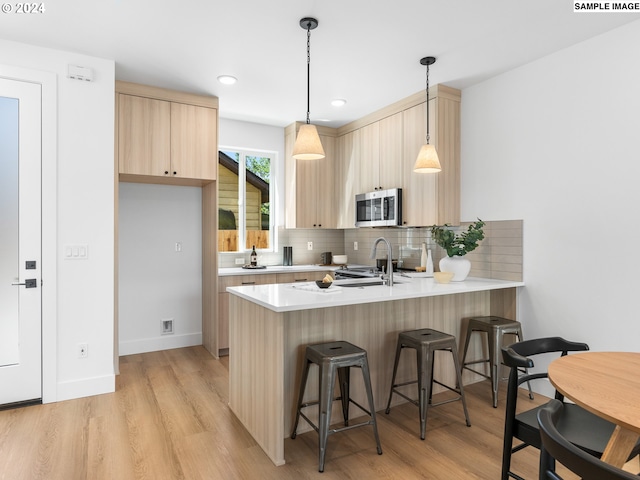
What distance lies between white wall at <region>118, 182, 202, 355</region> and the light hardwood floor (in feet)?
3.87

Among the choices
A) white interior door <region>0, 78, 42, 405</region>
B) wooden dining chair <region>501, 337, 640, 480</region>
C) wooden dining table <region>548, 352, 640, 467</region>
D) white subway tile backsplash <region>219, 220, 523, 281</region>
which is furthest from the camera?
white subway tile backsplash <region>219, 220, 523, 281</region>

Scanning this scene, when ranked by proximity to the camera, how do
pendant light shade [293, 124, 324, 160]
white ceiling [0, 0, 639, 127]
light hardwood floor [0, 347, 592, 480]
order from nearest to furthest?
light hardwood floor [0, 347, 592, 480]
white ceiling [0, 0, 639, 127]
pendant light shade [293, 124, 324, 160]

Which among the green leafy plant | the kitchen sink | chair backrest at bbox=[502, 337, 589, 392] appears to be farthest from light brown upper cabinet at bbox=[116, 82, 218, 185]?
chair backrest at bbox=[502, 337, 589, 392]

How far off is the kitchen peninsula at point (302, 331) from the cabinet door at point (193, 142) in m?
1.68

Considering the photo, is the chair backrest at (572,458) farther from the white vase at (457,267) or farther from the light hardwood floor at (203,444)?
the white vase at (457,267)

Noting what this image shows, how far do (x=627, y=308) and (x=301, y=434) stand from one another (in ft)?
7.63

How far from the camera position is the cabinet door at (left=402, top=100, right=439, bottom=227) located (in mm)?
3768

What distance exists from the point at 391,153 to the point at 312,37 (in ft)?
5.59

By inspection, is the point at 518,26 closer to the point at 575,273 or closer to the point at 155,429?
the point at 575,273

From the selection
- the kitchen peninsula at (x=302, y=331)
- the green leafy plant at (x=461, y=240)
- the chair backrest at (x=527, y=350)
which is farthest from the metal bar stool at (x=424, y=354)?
the green leafy plant at (x=461, y=240)

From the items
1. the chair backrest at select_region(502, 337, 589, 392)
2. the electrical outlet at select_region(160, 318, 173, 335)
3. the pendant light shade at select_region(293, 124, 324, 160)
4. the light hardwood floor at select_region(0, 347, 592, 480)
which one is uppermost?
the pendant light shade at select_region(293, 124, 324, 160)

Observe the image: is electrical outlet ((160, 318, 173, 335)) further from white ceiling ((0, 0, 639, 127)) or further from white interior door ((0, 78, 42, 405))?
white ceiling ((0, 0, 639, 127))

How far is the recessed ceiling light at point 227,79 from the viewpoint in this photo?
11.6 ft

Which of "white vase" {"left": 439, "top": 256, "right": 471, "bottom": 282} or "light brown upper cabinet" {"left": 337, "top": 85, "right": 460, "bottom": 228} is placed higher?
"light brown upper cabinet" {"left": 337, "top": 85, "right": 460, "bottom": 228}
